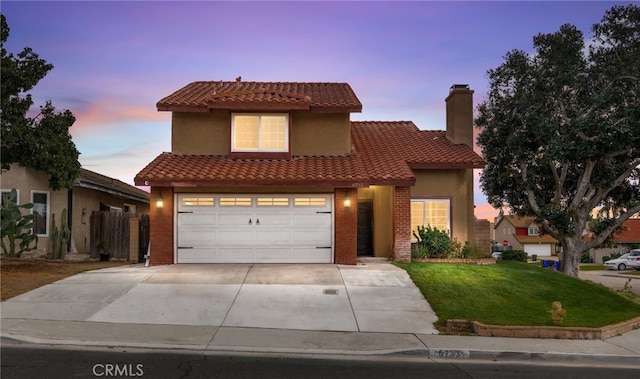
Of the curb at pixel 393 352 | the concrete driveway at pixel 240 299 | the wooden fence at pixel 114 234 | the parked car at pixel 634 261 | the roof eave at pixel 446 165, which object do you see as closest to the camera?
the curb at pixel 393 352

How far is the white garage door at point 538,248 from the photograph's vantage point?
75.9m

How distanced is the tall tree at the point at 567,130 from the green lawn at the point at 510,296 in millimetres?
4276

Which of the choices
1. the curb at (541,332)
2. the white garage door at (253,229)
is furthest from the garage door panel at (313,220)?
the curb at (541,332)

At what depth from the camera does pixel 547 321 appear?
12.0m

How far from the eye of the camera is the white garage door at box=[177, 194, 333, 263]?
711 inches

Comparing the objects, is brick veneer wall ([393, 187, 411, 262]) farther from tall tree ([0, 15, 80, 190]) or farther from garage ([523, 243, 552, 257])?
garage ([523, 243, 552, 257])

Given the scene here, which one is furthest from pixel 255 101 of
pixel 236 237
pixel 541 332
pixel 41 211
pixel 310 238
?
pixel 541 332

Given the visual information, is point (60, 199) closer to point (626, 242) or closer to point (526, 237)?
point (626, 242)

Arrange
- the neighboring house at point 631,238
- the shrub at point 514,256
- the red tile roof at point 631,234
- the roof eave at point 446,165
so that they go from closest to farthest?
1. the roof eave at point 446,165
2. the shrub at point 514,256
3. the neighboring house at point 631,238
4. the red tile roof at point 631,234

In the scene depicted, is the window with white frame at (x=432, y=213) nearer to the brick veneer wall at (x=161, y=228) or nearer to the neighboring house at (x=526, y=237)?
the brick veneer wall at (x=161, y=228)

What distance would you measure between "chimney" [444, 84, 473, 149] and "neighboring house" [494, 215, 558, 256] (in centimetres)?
5355

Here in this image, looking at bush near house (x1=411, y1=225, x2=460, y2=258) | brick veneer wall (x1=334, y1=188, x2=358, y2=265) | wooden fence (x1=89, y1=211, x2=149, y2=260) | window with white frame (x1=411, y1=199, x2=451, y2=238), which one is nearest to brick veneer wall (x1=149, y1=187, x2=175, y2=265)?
wooden fence (x1=89, y1=211, x2=149, y2=260)

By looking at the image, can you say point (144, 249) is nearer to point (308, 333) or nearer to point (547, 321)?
point (308, 333)

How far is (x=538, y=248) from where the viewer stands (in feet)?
250
